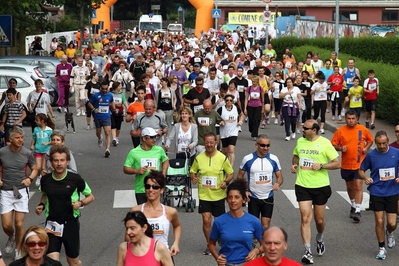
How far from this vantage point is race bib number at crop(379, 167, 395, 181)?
12.6m

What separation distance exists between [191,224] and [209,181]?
97.4 inches

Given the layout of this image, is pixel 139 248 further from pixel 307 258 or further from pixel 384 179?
pixel 384 179

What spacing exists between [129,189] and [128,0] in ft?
258

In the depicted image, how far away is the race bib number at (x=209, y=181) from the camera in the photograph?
474 inches

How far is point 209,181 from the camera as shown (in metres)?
12.1

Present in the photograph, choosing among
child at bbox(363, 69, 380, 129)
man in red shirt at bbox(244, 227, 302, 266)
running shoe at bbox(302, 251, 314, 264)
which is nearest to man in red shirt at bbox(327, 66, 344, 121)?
child at bbox(363, 69, 380, 129)

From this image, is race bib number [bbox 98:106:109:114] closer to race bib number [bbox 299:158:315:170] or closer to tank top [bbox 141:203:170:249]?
race bib number [bbox 299:158:315:170]

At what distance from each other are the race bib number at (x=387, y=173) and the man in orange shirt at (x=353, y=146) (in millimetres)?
1667

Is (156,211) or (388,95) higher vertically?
(388,95)

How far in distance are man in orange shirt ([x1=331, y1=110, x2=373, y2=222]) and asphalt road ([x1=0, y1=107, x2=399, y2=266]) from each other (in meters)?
0.60

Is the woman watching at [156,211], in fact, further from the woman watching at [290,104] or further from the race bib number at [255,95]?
the woman watching at [290,104]

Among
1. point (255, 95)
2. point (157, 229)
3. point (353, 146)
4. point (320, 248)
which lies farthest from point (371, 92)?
point (157, 229)

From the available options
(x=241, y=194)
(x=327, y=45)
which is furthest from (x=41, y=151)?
(x=327, y=45)

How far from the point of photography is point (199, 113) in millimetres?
16766
